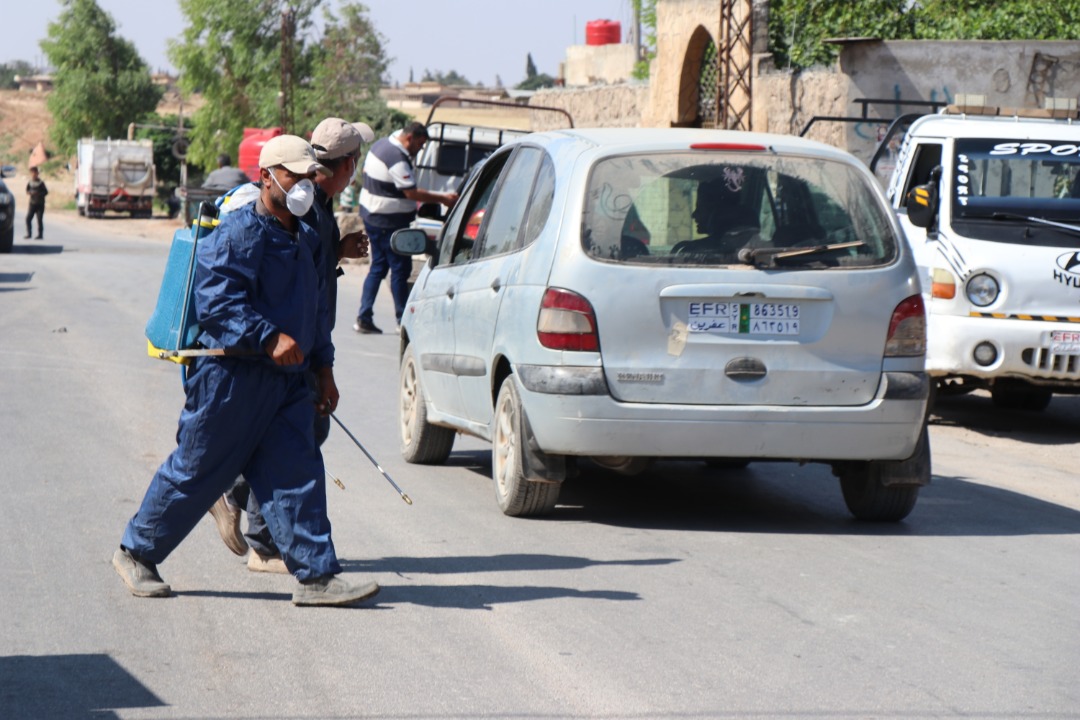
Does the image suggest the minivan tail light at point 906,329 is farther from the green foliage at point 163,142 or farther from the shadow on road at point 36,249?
the green foliage at point 163,142

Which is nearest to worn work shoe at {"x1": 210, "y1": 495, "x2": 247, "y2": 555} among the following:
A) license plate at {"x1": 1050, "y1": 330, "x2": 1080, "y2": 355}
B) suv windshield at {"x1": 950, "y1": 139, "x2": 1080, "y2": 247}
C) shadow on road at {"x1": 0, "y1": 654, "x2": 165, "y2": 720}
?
shadow on road at {"x1": 0, "y1": 654, "x2": 165, "y2": 720}

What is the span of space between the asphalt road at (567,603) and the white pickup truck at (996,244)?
1.19m

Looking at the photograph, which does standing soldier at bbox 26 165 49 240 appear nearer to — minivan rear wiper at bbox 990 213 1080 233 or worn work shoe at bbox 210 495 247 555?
minivan rear wiper at bbox 990 213 1080 233

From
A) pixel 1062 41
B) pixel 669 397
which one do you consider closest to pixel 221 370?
pixel 669 397

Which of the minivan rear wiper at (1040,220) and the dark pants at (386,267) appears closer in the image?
the minivan rear wiper at (1040,220)

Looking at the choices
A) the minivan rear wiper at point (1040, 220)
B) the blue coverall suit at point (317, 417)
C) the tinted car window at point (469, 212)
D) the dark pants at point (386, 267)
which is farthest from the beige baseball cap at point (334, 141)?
the dark pants at point (386, 267)

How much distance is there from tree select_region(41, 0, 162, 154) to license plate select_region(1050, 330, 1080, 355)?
81781 millimetres

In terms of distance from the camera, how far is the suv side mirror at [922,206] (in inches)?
442

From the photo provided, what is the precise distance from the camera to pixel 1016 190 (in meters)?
12.0

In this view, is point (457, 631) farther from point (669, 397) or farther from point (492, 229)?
point (492, 229)

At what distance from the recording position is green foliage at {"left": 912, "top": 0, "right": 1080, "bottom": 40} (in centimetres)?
2384

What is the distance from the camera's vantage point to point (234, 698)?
4.69 meters

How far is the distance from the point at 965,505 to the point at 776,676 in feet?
11.9

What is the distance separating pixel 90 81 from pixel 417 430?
3266 inches
